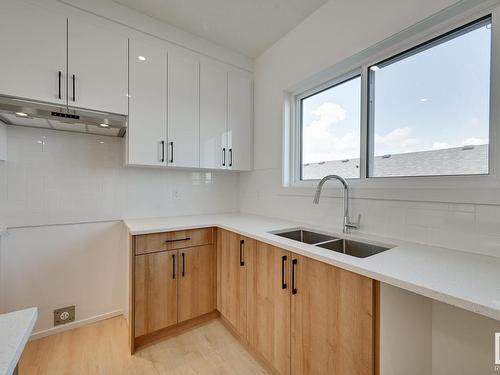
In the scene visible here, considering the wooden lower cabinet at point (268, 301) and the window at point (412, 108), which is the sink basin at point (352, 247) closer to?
the wooden lower cabinet at point (268, 301)

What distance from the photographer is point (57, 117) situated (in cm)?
157

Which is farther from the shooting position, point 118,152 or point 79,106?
point 118,152

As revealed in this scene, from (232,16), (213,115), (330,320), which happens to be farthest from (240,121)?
(330,320)

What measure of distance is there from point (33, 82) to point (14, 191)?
0.85 m

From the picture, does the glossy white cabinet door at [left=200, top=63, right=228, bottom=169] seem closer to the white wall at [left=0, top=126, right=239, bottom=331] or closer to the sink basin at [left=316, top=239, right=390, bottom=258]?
the white wall at [left=0, top=126, right=239, bottom=331]

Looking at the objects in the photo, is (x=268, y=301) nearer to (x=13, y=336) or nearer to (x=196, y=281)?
(x=196, y=281)

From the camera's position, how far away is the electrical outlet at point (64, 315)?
1887mm

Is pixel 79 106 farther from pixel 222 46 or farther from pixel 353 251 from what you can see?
pixel 353 251

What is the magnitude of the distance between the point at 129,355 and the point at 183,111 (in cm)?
199

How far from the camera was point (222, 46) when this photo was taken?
2346 mm

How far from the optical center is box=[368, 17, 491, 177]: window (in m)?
1.16

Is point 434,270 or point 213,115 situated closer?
point 434,270

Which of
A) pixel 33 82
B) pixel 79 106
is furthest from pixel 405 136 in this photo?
pixel 33 82

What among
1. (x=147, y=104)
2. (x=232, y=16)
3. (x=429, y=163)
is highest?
(x=232, y=16)
